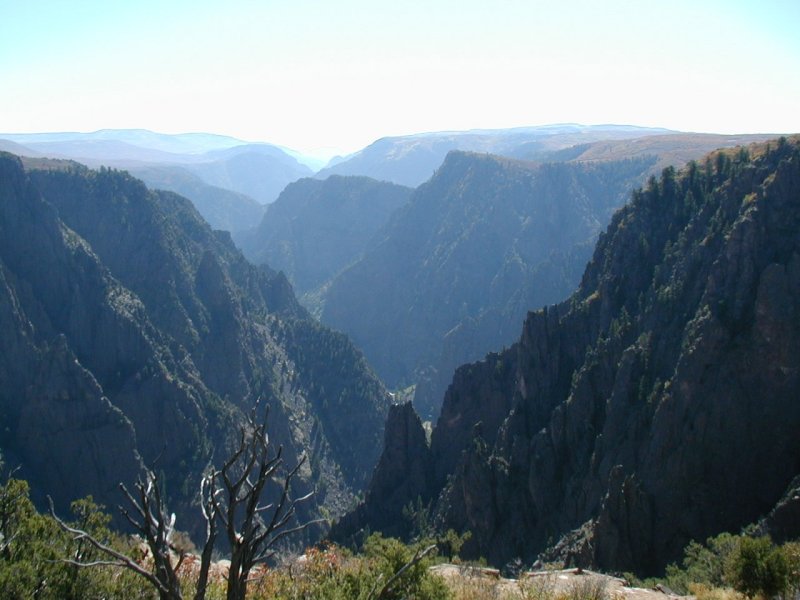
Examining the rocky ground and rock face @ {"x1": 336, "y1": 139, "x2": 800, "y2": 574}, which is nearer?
the rocky ground

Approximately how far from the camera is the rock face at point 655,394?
3994 centimetres

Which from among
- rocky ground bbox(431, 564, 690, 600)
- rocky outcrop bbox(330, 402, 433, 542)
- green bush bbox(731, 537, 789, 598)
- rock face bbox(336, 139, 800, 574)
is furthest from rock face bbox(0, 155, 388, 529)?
green bush bbox(731, 537, 789, 598)

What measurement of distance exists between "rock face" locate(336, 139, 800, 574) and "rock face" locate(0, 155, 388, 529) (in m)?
29.7

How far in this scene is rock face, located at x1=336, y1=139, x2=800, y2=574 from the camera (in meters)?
39.9

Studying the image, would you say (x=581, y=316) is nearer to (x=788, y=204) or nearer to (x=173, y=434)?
(x=788, y=204)

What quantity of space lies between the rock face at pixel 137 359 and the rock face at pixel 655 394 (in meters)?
29.7

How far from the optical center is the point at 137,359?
100 m

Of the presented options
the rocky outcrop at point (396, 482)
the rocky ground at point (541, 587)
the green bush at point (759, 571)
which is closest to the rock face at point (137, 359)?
the rocky outcrop at point (396, 482)

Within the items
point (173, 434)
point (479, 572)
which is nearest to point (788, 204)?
point (479, 572)

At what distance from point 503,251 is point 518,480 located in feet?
489

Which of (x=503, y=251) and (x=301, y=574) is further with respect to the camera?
(x=503, y=251)

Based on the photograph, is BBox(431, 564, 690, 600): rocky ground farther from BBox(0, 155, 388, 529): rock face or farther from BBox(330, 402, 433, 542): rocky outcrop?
BBox(0, 155, 388, 529): rock face

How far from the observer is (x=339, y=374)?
449ft

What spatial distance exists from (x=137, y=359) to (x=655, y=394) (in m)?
75.6
